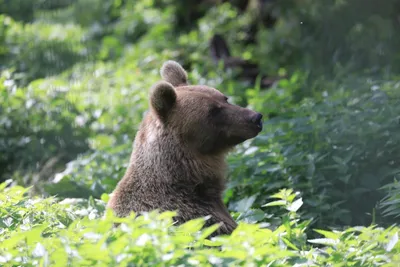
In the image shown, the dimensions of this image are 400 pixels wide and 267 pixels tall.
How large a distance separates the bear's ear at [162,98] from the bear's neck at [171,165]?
0.47 feet

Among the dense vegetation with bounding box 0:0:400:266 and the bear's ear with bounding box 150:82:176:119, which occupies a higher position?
the bear's ear with bounding box 150:82:176:119

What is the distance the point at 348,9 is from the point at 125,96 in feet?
11.2

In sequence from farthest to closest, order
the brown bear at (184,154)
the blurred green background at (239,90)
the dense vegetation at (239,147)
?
the blurred green background at (239,90), the brown bear at (184,154), the dense vegetation at (239,147)

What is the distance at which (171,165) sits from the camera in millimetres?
4910

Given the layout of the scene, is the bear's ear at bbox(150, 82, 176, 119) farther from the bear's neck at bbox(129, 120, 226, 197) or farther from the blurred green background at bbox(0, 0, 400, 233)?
the blurred green background at bbox(0, 0, 400, 233)

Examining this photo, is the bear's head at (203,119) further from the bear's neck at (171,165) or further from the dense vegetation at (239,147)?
the dense vegetation at (239,147)

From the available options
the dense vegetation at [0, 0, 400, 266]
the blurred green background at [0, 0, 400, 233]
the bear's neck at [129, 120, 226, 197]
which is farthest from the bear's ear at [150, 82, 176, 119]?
the blurred green background at [0, 0, 400, 233]

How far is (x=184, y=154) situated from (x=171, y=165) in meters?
A: 0.13

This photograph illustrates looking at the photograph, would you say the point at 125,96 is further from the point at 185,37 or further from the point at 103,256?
the point at 103,256

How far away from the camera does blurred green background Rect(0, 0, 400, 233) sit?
5980 millimetres

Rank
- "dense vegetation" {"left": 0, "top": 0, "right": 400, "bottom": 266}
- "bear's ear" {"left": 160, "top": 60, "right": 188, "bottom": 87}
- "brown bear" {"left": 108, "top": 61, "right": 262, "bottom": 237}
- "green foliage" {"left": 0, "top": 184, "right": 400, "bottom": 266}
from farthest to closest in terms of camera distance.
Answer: "bear's ear" {"left": 160, "top": 60, "right": 188, "bottom": 87}
"brown bear" {"left": 108, "top": 61, "right": 262, "bottom": 237}
"dense vegetation" {"left": 0, "top": 0, "right": 400, "bottom": 266}
"green foliage" {"left": 0, "top": 184, "right": 400, "bottom": 266}

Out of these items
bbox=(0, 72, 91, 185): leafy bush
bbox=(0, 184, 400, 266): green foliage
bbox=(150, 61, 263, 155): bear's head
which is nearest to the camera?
bbox=(0, 184, 400, 266): green foliage

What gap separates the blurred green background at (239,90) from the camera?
598 cm

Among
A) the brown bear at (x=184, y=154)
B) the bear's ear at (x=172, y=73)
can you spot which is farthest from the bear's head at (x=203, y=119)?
the bear's ear at (x=172, y=73)
